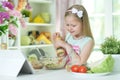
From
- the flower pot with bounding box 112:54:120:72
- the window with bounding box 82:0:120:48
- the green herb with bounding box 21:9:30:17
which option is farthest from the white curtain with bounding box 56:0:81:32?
the flower pot with bounding box 112:54:120:72

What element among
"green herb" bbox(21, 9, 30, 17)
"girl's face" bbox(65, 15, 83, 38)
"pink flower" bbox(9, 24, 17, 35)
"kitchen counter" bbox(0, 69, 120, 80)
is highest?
"green herb" bbox(21, 9, 30, 17)

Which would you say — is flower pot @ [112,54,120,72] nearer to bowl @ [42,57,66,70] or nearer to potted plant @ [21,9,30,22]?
bowl @ [42,57,66,70]

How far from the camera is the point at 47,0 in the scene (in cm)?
455

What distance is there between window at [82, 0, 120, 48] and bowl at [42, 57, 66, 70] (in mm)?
2660

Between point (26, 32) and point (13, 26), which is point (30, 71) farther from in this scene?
point (26, 32)

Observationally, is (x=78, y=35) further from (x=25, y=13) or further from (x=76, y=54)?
(x=25, y=13)

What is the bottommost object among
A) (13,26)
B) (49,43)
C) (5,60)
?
(49,43)

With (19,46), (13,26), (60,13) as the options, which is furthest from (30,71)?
(60,13)

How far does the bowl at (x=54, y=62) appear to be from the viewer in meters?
1.75

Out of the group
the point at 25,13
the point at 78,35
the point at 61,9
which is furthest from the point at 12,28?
the point at 61,9

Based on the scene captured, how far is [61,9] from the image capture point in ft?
14.2

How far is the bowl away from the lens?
1755mm

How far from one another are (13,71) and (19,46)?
248 cm

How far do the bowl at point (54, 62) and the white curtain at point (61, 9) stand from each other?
8.47 ft
